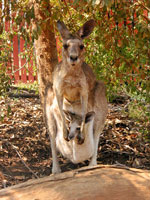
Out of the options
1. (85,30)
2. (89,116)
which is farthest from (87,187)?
(85,30)

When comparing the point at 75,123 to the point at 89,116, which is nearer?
the point at 75,123

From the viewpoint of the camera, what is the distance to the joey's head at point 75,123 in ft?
11.6

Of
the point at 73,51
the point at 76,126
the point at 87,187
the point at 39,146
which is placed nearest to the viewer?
the point at 87,187

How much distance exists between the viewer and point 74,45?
316 cm

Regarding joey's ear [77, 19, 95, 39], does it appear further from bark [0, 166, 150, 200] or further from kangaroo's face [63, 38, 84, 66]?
bark [0, 166, 150, 200]

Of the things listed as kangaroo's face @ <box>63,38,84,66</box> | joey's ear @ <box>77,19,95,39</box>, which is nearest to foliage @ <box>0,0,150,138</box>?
joey's ear @ <box>77,19,95,39</box>

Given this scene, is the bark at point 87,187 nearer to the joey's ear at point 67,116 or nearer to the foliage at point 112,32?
the foliage at point 112,32

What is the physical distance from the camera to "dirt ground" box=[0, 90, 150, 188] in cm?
427

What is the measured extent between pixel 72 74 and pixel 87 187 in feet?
4.60

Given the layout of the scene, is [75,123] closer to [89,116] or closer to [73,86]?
[89,116]

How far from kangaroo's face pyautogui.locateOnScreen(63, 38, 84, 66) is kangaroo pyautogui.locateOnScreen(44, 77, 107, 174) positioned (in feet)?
2.44

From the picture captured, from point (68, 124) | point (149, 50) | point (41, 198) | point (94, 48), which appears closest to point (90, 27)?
point (149, 50)

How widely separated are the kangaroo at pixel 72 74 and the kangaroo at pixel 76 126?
136mm

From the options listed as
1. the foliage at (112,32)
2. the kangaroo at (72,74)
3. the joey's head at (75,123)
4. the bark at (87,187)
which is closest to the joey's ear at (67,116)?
the joey's head at (75,123)
